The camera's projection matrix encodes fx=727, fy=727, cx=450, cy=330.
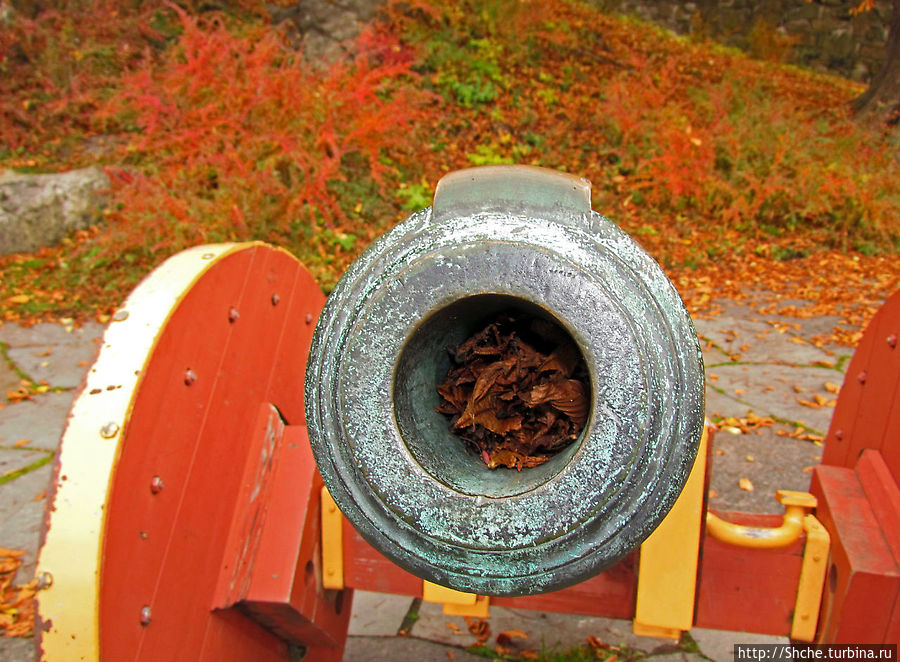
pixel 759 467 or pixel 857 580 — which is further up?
pixel 857 580

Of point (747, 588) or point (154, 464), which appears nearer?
point (154, 464)

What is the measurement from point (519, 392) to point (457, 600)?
547 mm

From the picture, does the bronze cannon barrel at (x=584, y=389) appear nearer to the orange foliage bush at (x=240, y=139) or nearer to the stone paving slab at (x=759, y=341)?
the stone paving slab at (x=759, y=341)

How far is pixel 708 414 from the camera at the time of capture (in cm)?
355

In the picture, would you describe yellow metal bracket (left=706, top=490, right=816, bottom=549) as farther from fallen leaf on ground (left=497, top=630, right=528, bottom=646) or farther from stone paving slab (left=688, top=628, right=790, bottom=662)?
fallen leaf on ground (left=497, top=630, right=528, bottom=646)

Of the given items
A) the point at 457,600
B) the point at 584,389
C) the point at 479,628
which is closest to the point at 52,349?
the point at 479,628

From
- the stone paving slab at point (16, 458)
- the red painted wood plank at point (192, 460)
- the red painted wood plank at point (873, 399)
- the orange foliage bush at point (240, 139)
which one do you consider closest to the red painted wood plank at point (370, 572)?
the red painted wood plank at point (192, 460)

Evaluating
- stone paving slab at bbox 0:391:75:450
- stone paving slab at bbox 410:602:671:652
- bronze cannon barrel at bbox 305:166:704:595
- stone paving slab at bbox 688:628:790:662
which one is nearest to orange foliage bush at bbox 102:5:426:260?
stone paving slab at bbox 0:391:75:450

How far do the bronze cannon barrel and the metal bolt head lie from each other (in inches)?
18.8

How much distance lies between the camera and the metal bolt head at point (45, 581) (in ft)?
3.90

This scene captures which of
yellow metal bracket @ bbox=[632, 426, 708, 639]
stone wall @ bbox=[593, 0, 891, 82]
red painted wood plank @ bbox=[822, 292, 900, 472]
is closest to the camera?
yellow metal bracket @ bbox=[632, 426, 708, 639]

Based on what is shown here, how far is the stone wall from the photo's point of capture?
36.6ft

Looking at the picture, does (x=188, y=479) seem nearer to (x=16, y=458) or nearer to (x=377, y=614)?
(x=377, y=614)

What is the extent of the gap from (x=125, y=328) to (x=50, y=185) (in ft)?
15.9
